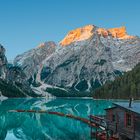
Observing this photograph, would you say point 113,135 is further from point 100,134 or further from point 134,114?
point 134,114

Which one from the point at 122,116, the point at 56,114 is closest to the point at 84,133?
the point at 122,116

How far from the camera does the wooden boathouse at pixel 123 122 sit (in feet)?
163

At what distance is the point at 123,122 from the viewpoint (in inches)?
2179

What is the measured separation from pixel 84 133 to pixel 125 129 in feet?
86.5

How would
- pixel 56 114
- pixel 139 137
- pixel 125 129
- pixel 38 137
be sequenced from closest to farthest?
pixel 139 137
pixel 125 129
pixel 38 137
pixel 56 114

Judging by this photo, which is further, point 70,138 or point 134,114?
point 70,138

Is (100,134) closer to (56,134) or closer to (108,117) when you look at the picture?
(108,117)

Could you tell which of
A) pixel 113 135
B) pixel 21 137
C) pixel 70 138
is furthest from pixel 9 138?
pixel 113 135

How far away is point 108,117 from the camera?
211ft

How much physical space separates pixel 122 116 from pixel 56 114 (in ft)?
289

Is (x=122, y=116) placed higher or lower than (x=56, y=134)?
higher

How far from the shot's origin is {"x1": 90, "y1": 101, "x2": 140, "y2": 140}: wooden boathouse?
49688 mm

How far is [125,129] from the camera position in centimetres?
5394

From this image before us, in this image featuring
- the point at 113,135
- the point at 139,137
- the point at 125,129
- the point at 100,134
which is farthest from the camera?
the point at 100,134
